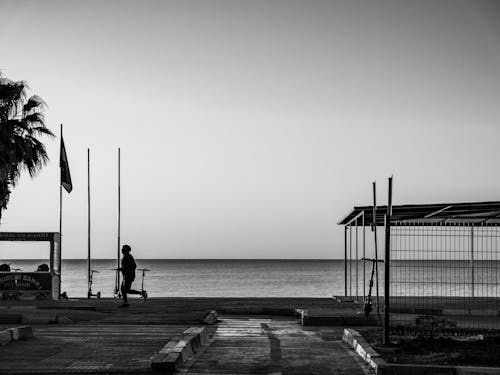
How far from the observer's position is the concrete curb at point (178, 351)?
10.5 meters

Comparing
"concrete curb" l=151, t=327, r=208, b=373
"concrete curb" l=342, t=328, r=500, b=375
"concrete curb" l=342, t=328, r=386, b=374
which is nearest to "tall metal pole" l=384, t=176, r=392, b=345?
"concrete curb" l=342, t=328, r=386, b=374

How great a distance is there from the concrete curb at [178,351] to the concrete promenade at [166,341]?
5.3 inches

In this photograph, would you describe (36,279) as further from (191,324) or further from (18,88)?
(191,324)

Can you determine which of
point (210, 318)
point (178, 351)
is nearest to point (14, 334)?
point (178, 351)

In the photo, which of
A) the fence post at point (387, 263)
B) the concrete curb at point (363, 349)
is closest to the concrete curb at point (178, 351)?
the concrete curb at point (363, 349)

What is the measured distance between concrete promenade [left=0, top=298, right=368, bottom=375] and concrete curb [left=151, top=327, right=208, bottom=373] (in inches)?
5.3

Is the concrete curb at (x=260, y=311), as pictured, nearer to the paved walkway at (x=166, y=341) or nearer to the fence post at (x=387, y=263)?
the paved walkway at (x=166, y=341)

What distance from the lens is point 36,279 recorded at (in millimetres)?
26797

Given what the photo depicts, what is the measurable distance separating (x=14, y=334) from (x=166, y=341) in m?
2.59

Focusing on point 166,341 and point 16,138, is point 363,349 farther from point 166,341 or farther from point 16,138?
point 16,138

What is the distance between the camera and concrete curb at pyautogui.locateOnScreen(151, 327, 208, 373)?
1050cm

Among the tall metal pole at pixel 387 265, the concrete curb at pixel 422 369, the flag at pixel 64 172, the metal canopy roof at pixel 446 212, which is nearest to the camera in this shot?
the concrete curb at pixel 422 369

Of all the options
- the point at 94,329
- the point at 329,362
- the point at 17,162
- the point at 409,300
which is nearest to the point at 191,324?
the point at 94,329

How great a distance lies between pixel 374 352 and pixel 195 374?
2782 millimetres
